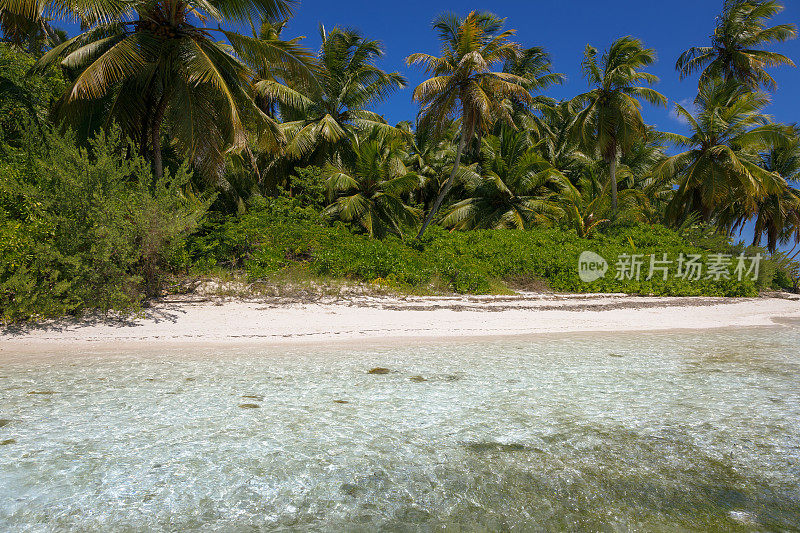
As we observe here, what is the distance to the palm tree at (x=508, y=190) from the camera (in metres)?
19.9

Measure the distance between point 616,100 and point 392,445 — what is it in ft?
66.7

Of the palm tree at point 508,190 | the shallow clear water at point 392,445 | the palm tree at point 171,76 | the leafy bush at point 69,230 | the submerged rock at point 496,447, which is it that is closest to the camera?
the shallow clear water at point 392,445

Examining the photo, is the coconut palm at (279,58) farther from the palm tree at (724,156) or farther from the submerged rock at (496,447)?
the palm tree at (724,156)

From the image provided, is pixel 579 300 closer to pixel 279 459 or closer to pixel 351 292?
pixel 351 292

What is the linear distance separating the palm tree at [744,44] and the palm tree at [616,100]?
25.9ft

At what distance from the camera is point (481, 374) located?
5.49 meters

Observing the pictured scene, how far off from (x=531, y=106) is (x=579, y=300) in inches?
687

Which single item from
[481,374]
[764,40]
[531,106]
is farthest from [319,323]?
[764,40]

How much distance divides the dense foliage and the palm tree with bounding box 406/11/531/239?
0.08 metres

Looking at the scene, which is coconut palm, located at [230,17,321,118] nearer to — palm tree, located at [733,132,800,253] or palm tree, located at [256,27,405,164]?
palm tree, located at [256,27,405,164]

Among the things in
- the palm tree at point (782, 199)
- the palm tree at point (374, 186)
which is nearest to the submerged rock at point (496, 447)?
the palm tree at point (374, 186)

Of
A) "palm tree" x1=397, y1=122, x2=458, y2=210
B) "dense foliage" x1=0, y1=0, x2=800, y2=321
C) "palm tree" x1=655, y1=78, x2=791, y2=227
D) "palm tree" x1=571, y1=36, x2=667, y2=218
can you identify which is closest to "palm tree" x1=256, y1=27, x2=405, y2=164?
"dense foliage" x1=0, y1=0, x2=800, y2=321

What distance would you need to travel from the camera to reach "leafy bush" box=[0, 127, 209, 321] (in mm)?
6781

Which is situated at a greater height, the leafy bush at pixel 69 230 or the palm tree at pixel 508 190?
the palm tree at pixel 508 190
